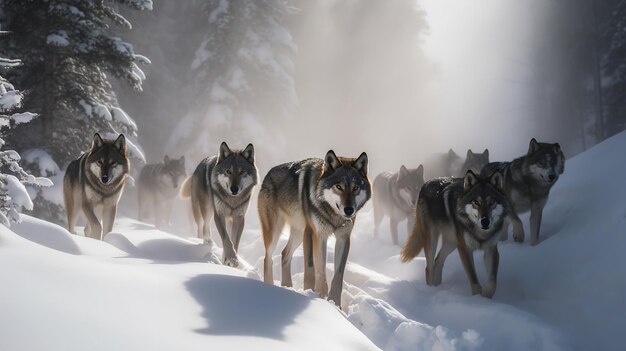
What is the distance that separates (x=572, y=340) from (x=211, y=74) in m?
21.4

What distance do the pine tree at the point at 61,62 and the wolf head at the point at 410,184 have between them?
7.09 metres

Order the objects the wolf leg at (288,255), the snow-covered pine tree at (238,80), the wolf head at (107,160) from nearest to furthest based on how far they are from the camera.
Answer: the wolf leg at (288,255)
the wolf head at (107,160)
the snow-covered pine tree at (238,80)

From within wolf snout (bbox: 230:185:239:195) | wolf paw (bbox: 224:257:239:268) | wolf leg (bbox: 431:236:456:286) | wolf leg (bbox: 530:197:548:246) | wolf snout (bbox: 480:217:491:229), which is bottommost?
wolf leg (bbox: 431:236:456:286)

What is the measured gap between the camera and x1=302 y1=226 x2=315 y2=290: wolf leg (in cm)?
623

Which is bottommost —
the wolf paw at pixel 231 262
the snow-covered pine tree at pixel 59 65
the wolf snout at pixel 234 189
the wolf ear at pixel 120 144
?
the wolf paw at pixel 231 262

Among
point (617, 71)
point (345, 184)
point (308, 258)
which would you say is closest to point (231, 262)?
point (308, 258)

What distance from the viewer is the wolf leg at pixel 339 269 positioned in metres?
6.00

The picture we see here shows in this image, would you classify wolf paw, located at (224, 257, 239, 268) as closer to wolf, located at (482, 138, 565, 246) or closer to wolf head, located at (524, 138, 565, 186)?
wolf, located at (482, 138, 565, 246)

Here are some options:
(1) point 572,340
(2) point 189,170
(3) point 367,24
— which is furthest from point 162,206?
(3) point 367,24

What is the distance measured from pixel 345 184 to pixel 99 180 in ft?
15.1

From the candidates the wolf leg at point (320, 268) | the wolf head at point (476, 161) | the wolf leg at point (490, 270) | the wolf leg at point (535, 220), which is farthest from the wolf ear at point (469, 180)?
the wolf head at point (476, 161)

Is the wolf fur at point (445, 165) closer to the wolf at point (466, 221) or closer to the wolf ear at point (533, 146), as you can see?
the wolf ear at point (533, 146)

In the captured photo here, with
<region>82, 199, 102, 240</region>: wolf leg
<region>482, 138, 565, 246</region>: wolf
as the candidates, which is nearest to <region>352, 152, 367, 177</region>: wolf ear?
<region>482, 138, 565, 246</region>: wolf

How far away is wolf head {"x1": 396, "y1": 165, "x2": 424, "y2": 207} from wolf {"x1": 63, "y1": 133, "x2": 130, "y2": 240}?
7.31 meters
